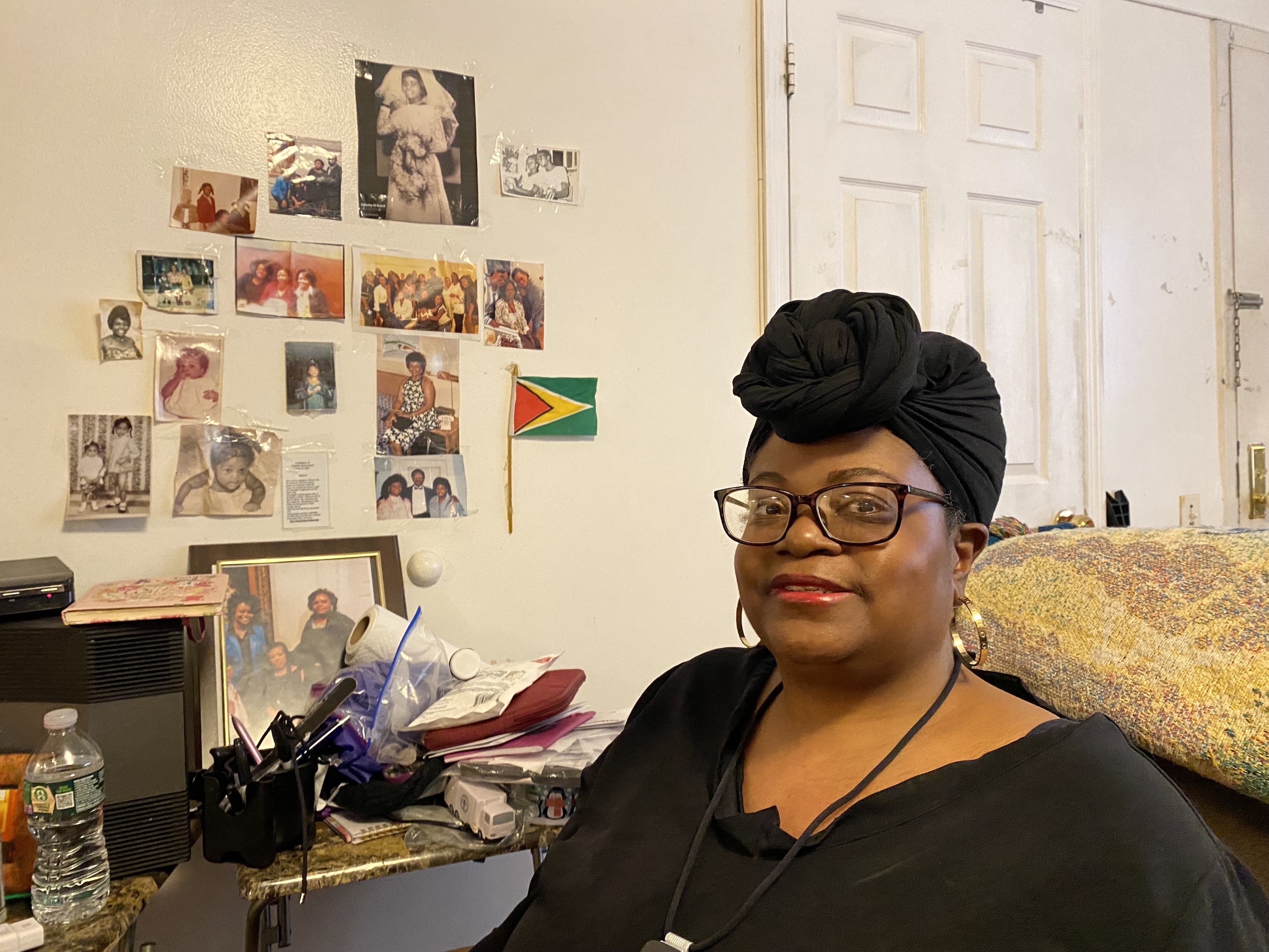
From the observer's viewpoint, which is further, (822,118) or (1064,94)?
(1064,94)

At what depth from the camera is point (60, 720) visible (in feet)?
3.91

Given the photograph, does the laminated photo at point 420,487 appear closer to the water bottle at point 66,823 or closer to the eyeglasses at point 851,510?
the water bottle at point 66,823

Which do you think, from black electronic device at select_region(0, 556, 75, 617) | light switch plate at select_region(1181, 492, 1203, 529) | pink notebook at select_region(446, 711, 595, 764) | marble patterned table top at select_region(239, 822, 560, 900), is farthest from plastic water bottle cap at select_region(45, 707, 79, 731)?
light switch plate at select_region(1181, 492, 1203, 529)

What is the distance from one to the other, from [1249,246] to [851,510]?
2553 millimetres

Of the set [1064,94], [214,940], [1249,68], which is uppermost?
[1249,68]

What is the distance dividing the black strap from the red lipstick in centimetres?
15

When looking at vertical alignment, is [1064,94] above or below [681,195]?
above

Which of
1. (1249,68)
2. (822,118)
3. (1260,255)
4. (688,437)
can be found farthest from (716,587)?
(1249,68)

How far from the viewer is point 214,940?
1.70 m

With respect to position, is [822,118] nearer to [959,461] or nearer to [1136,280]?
[1136,280]

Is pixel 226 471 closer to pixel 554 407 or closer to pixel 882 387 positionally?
pixel 554 407

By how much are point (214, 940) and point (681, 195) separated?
1808 mm

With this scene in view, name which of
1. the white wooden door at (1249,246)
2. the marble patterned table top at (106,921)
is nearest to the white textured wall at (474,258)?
the marble patterned table top at (106,921)

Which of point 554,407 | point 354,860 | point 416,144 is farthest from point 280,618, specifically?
point 416,144
